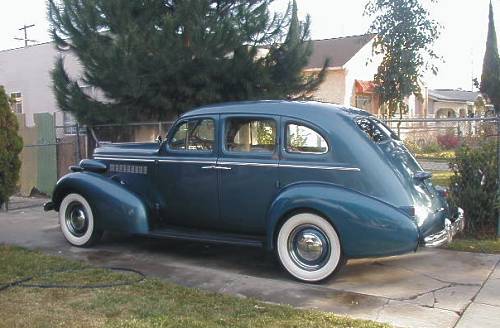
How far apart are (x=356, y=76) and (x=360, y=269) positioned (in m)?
18.1

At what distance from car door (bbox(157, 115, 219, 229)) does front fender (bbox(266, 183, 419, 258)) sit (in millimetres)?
1253

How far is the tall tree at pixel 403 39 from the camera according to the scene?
9797 millimetres

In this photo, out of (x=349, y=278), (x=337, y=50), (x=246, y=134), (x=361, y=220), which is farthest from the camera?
(x=337, y=50)

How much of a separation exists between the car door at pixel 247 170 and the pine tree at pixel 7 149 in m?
2.91

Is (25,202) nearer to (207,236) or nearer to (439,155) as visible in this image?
(207,236)

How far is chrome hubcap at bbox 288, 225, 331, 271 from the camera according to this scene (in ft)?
19.9

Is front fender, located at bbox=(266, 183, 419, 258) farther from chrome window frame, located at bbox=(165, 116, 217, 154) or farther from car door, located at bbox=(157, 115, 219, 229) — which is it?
chrome window frame, located at bbox=(165, 116, 217, 154)

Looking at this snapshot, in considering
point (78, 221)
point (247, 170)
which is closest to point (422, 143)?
point (247, 170)

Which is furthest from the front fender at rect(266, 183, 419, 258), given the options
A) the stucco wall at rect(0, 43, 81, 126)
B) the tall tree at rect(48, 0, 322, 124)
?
the stucco wall at rect(0, 43, 81, 126)

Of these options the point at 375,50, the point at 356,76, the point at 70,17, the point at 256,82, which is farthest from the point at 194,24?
the point at 356,76

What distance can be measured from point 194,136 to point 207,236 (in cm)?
130

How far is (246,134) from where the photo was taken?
7.01 m

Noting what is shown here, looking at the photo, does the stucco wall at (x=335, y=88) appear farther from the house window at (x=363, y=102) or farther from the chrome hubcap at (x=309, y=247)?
the chrome hubcap at (x=309, y=247)

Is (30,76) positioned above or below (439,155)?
above
